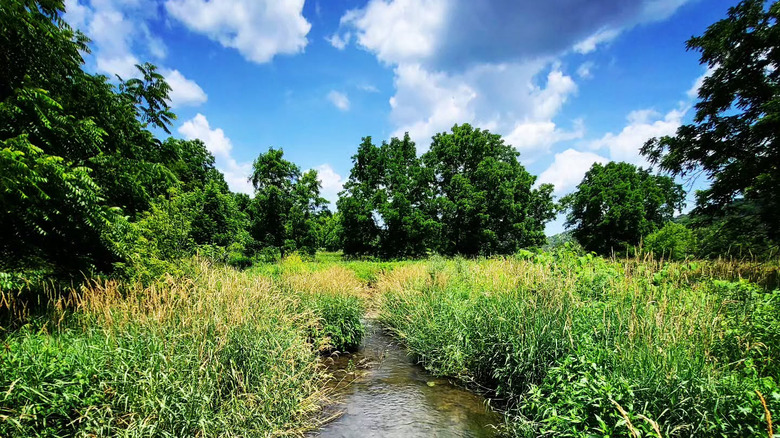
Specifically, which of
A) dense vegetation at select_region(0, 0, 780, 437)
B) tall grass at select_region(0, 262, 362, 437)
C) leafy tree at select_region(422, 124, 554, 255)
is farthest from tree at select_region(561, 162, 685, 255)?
tall grass at select_region(0, 262, 362, 437)

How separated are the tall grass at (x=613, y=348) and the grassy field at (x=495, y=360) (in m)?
0.02

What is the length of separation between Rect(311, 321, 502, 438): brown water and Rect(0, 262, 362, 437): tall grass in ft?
2.41

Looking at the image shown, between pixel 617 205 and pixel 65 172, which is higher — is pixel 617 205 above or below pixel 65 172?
above

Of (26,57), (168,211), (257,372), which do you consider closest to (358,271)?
(168,211)

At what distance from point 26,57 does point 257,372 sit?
25.5 ft

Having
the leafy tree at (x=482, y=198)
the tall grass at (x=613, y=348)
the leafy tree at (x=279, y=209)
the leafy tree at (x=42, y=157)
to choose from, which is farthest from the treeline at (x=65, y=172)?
the leafy tree at (x=482, y=198)

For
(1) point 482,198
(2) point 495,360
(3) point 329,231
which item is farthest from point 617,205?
(2) point 495,360

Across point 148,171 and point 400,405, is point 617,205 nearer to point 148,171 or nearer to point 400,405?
point 400,405

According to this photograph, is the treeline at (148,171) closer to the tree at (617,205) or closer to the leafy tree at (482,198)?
the tree at (617,205)

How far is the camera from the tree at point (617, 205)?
2944 cm

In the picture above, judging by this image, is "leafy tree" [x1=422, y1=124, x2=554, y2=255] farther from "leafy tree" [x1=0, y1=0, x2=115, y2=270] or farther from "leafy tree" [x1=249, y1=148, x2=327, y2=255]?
"leafy tree" [x1=0, y1=0, x2=115, y2=270]

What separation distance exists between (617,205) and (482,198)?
45.5 ft

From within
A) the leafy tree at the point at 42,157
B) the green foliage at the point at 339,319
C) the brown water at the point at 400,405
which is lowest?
the brown water at the point at 400,405

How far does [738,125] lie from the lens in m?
9.98
